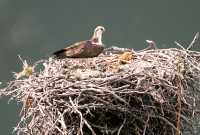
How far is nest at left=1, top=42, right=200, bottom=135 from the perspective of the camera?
10.3 m

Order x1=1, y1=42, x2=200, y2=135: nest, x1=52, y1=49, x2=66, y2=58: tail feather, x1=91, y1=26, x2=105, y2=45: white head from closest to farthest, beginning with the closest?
x1=1, y1=42, x2=200, y2=135: nest → x1=52, y1=49, x2=66, y2=58: tail feather → x1=91, y1=26, x2=105, y2=45: white head

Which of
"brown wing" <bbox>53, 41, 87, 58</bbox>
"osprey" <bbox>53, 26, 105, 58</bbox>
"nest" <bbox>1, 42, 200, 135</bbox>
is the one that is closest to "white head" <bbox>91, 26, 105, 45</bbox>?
"osprey" <bbox>53, 26, 105, 58</bbox>

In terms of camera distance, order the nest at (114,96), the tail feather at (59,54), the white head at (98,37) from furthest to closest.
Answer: the white head at (98,37) < the tail feather at (59,54) < the nest at (114,96)

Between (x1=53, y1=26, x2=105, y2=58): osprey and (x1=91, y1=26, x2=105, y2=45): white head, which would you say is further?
(x1=91, y1=26, x2=105, y2=45): white head

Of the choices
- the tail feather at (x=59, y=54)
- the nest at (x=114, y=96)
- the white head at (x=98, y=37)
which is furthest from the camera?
the white head at (x=98, y=37)

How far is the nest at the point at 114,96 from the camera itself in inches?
405

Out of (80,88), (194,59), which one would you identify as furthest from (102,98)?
(194,59)

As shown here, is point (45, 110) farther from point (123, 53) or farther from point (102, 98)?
point (123, 53)

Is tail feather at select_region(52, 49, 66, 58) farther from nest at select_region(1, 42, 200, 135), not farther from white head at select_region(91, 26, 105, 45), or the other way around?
white head at select_region(91, 26, 105, 45)

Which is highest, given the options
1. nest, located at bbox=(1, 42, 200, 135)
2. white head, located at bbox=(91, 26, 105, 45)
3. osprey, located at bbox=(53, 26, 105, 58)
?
white head, located at bbox=(91, 26, 105, 45)

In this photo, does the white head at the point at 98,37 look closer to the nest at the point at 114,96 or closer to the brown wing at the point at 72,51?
the brown wing at the point at 72,51

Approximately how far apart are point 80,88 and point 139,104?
1.81 feet

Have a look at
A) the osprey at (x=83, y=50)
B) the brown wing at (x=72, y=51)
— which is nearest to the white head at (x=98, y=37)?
the osprey at (x=83, y=50)

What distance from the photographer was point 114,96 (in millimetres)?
10273
